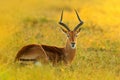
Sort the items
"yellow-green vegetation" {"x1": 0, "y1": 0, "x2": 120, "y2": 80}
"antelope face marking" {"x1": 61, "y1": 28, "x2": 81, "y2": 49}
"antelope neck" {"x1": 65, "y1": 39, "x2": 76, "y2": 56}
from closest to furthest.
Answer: "yellow-green vegetation" {"x1": 0, "y1": 0, "x2": 120, "y2": 80}, "antelope face marking" {"x1": 61, "y1": 28, "x2": 81, "y2": 49}, "antelope neck" {"x1": 65, "y1": 39, "x2": 76, "y2": 56}

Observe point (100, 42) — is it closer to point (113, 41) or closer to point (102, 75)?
point (113, 41)

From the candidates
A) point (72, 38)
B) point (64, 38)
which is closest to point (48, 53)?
point (72, 38)

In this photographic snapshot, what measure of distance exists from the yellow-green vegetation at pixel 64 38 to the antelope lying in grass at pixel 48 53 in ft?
0.68

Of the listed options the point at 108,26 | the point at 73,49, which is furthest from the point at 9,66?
the point at 108,26

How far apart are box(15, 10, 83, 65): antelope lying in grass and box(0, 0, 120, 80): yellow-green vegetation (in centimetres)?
21

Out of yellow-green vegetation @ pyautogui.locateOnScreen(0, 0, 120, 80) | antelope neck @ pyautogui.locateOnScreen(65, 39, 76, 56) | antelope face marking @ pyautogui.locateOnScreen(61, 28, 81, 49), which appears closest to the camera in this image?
yellow-green vegetation @ pyautogui.locateOnScreen(0, 0, 120, 80)

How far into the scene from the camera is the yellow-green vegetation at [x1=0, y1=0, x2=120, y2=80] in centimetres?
881

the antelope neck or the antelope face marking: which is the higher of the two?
the antelope face marking

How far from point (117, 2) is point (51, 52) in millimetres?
8449

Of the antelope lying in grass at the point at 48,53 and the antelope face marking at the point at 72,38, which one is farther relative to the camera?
the antelope face marking at the point at 72,38

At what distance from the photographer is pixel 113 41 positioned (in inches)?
606

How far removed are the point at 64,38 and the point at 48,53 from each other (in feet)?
15.0

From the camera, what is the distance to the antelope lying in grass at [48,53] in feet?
35.3

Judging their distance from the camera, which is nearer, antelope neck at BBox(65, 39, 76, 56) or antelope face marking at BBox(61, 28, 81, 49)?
antelope face marking at BBox(61, 28, 81, 49)
